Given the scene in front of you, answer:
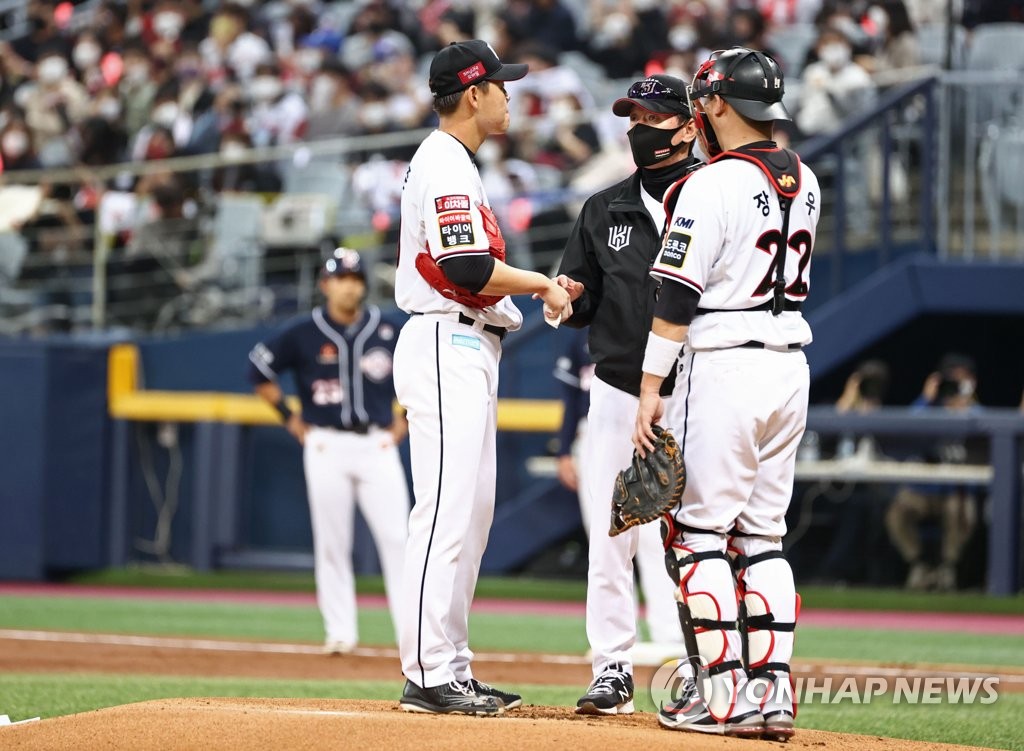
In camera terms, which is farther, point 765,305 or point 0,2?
point 0,2

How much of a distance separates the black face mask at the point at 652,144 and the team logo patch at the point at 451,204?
1059mm

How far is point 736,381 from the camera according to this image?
4.54 meters

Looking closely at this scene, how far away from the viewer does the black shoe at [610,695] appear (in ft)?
16.6

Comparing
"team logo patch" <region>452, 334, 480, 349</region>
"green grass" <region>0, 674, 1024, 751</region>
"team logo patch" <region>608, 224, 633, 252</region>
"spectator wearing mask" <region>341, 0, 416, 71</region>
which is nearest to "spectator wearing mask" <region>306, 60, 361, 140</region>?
"spectator wearing mask" <region>341, 0, 416, 71</region>

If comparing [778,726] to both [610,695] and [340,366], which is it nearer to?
[610,695]

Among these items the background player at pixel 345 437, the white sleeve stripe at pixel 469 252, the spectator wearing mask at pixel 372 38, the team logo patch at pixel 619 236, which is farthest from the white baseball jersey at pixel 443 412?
the spectator wearing mask at pixel 372 38

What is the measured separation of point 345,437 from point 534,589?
3.78m

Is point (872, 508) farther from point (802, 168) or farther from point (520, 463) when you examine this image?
point (802, 168)

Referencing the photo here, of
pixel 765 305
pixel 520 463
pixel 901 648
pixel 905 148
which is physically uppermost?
pixel 905 148

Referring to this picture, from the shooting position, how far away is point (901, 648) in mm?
8914

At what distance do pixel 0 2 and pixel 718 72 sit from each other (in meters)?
19.8

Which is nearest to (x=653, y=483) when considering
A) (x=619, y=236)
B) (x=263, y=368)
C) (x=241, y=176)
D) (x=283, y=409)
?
(x=619, y=236)

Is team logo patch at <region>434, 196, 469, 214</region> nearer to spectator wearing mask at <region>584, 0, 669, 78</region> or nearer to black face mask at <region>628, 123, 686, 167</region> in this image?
black face mask at <region>628, 123, 686, 167</region>

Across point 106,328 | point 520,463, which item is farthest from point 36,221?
point 520,463
